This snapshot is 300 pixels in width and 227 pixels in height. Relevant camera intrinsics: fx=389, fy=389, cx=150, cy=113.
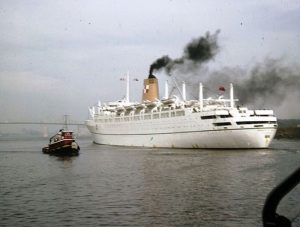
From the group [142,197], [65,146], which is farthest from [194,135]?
[142,197]

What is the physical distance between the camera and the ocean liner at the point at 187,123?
151 feet

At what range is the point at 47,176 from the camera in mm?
26812

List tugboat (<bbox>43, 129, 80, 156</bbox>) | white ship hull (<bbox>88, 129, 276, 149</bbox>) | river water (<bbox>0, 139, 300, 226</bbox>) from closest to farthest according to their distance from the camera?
river water (<bbox>0, 139, 300, 226</bbox>) < white ship hull (<bbox>88, 129, 276, 149</bbox>) < tugboat (<bbox>43, 129, 80, 156</bbox>)

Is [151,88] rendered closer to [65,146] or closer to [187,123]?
[187,123]

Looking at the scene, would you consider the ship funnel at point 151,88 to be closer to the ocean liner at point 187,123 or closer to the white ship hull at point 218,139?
the ocean liner at point 187,123

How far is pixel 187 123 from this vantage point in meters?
50.2

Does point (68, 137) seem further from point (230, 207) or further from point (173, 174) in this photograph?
point (230, 207)

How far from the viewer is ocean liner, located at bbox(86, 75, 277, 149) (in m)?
46.0

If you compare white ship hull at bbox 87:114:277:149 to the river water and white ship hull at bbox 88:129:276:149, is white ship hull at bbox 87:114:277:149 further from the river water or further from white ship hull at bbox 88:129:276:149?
the river water

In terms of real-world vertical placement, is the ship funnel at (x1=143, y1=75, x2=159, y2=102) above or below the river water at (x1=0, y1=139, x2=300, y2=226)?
above

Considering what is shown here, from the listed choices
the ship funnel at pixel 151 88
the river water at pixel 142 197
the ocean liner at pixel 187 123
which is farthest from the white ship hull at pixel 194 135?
the river water at pixel 142 197

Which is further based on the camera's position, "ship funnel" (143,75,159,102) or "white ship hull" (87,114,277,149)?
"ship funnel" (143,75,159,102)

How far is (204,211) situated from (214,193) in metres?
4.12

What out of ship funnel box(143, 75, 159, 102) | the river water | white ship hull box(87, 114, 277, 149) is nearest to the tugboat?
white ship hull box(87, 114, 277, 149)
